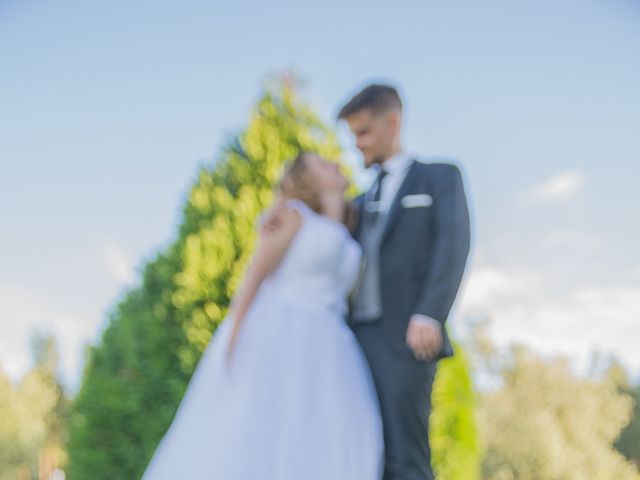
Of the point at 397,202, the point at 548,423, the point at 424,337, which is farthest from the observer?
the point at 548,423

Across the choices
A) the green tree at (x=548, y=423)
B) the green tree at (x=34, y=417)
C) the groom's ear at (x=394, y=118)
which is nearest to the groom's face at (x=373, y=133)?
the groom's ear at (x=394, y=118)

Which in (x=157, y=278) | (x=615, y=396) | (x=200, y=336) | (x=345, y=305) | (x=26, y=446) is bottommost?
(x=615, y=396)

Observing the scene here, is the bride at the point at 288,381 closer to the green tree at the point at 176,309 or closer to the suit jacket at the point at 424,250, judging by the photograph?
the suit jacket at the point at 424,250

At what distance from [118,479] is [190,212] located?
2352 mm

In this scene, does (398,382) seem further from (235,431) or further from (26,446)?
(26,446)

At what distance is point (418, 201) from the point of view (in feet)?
8.62

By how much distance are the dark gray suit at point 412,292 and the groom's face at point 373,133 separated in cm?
18

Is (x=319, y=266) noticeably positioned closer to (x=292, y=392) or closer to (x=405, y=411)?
(x=292, y=392)

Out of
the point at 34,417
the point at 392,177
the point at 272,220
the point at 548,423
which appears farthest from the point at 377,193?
the point at 34,417

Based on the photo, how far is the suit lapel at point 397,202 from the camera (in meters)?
2.64

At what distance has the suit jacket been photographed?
2.47 m

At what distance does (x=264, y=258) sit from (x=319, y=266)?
0.77 ft

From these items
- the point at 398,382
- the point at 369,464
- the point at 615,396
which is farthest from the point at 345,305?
the point at 615,396

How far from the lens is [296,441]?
2.43 metres
